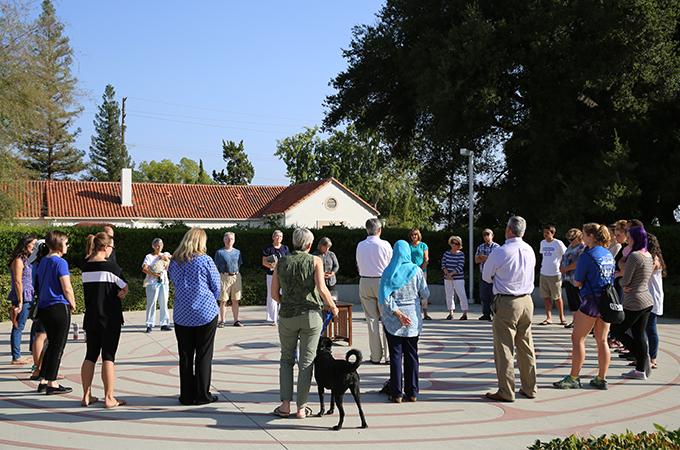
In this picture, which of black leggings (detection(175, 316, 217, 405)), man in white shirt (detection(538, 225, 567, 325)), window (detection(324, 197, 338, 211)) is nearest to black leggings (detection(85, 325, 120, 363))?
black leggings (detection(175, 316, 217, 405))

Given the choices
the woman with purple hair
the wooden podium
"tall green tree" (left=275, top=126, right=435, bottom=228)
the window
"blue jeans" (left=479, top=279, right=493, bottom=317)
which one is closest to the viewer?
the woman with purple hair

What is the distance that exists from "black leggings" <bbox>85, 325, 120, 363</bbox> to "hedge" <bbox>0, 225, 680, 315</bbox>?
13.0m

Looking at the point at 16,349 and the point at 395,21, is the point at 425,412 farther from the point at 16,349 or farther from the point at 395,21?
the point at 395,21

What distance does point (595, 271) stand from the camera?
8.77 meters

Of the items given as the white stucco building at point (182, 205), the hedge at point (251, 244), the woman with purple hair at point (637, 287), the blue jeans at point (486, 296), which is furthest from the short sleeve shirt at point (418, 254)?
the white stucco building at point (182, 205)

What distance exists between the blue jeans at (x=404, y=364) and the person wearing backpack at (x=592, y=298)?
1988mm

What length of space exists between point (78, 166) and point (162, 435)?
70259 mm

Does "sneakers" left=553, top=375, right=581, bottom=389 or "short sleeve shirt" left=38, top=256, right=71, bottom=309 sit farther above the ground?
"short sleeve shirt" left=38, top=256, right=71, bottom=309

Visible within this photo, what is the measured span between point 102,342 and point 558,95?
1918 centimetres

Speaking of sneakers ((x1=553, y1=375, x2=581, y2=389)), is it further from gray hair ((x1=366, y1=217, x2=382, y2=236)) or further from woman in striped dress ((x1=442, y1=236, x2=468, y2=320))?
woman in striped dress ((x1=442, y1=236, x2=468, y2=320))

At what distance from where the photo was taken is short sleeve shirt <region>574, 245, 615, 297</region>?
8.74 metres

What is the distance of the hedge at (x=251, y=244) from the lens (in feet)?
70.8

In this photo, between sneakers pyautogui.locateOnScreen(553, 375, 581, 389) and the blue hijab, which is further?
sneakers pyautogui.locateOnScreen(553, 375, 581, 389)

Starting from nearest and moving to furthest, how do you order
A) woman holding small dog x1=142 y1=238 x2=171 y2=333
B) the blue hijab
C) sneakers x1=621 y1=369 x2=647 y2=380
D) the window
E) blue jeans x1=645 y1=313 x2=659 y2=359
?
1. the blue hijab
2. sneakers x1=621 y1=369 x2=647 y2=380
3. blue jeans x1=645 y1=313 x2=659 y2=359
4. woman holding small dog x1=142 y1=238 x2=171 y2=333
5. the window
